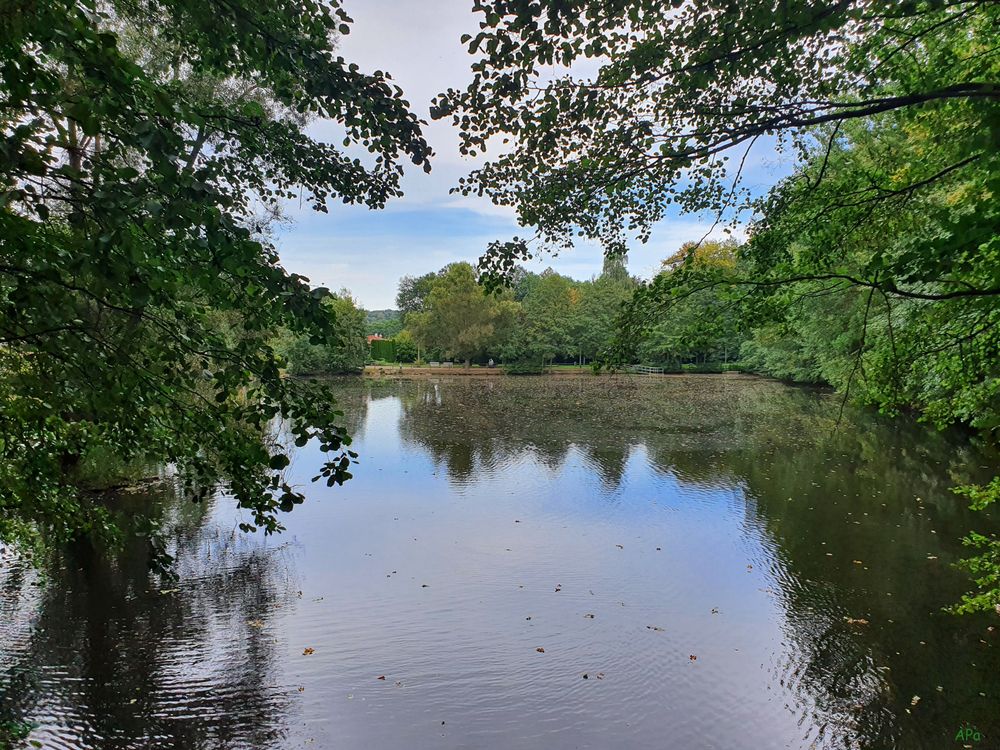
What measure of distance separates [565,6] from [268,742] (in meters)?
5.10

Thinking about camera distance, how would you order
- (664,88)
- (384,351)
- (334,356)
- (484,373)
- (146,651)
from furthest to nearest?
(384,351) < (484,373) < (334,356) < (146,651) < (664,88)

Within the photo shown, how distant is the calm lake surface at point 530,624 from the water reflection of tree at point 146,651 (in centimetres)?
2

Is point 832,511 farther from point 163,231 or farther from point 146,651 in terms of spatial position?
point 163,231

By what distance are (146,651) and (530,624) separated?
12.1 ft

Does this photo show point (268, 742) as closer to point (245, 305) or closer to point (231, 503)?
point (245, 305)

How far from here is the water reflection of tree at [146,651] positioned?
449cm

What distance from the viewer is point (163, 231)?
1.87 m

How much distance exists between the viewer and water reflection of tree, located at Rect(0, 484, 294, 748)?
4.49 meters

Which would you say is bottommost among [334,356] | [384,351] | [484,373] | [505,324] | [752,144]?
[484,373]

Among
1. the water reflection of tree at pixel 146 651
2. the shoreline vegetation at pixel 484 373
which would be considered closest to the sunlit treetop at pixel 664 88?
the water reflection of tree at pixel 146 651

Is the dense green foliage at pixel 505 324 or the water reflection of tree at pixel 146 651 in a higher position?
the dense green foliage at pixel 505 324

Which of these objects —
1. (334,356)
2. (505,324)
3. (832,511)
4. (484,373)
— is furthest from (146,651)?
(505,324)

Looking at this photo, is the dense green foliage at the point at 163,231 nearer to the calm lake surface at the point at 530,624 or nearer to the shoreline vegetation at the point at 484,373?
the calm lake surface at the point at 530,624

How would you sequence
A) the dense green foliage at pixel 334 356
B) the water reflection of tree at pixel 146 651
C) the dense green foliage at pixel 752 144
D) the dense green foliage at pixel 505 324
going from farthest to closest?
the dense green foliage at pixel 505 324
the dense green foliage at pixel 334 356
the water reflection of tree at pixel 146 651
the dense green foliage at pixel 752 144
